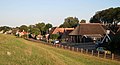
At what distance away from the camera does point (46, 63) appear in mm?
19984

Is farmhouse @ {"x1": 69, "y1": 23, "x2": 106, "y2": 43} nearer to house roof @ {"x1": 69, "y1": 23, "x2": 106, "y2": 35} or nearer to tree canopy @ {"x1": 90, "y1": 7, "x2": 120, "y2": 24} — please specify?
house roof @ {"x1": 69, "y1": 23, "x2": 106, "y2": 35}

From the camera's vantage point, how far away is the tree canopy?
354 feet

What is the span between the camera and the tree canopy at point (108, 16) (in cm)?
10782

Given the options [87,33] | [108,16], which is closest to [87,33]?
[87,33]

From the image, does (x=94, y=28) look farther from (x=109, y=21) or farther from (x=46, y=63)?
(x=46, y=63)

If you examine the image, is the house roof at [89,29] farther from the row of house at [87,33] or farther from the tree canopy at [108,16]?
the tree canopy at [108,16]

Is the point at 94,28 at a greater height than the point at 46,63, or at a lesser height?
greater

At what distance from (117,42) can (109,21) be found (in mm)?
73470

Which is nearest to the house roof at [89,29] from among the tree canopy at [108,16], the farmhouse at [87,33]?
the farmhouse at [87,33]

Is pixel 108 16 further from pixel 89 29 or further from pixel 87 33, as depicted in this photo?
pixel 87 33

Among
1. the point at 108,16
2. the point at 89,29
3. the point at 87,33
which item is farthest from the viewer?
the point at 108,16

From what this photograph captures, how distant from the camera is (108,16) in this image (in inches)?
4587

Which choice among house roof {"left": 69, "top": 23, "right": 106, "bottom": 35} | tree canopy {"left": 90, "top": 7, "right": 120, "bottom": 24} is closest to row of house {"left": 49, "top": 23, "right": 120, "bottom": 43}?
house roof {"left": 69, "top": 23, "right": 106, "bottom": 35}

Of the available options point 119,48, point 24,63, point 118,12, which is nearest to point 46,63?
point 24,63
